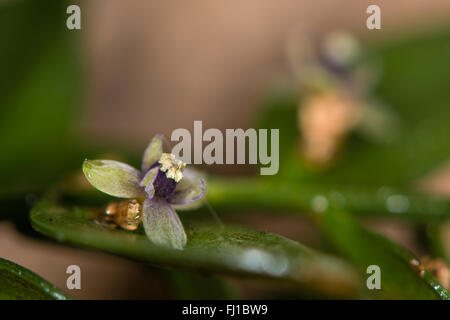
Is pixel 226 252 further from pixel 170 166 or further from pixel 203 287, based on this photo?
pixel 203 287

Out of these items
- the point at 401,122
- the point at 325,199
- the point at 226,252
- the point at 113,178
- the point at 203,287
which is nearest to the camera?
the point at 226,252

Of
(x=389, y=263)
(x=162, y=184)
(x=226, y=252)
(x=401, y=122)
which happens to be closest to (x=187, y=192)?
(x=162, y=184)

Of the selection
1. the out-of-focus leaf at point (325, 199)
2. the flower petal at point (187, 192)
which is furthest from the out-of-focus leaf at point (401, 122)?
the flower petal at point (187, 192)

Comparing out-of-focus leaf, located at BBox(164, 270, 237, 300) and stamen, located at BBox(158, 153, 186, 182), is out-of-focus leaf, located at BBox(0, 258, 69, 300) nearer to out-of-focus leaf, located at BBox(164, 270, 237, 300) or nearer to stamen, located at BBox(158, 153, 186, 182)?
stamen, located at BBox(158, 153, 186, 182)

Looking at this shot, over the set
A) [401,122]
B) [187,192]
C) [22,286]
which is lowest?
[22,286]

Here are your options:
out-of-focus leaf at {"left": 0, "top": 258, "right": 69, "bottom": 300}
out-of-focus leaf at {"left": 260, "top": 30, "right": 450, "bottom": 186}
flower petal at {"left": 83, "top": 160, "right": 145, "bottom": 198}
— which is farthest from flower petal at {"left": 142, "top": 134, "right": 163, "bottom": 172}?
out-of-focus leaf at {"left": 260, "top": 30, "right": 450, "bottom": 186}

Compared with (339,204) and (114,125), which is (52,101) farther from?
(339,204)
